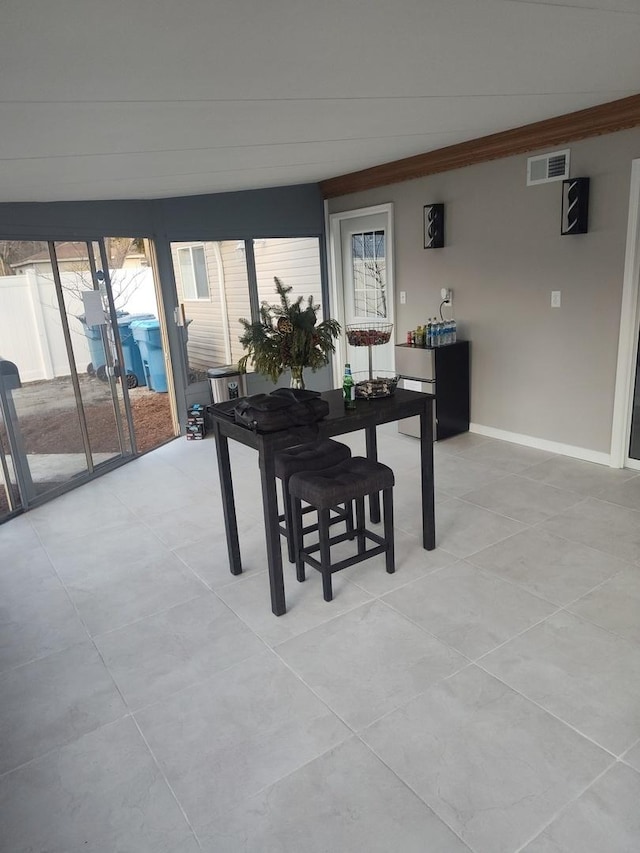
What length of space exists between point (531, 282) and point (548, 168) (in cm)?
83

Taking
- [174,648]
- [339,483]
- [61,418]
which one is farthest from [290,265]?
[174,648]

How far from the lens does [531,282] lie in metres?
4.71

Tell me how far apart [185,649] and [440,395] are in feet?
10.8

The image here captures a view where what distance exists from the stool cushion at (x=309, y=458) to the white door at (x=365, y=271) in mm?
2748

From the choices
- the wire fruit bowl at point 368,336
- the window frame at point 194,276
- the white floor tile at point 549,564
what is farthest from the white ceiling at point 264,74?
the white floor tile at point 549,564

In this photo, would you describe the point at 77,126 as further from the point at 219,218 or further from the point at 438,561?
the point at 219,218

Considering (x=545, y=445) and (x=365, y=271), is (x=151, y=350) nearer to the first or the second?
(x=365, y=271)

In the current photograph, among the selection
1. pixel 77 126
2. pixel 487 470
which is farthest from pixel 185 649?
pixel 487 470

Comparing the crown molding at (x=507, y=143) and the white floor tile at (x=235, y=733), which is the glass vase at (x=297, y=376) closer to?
the white floor tile at (x=235, y=733)

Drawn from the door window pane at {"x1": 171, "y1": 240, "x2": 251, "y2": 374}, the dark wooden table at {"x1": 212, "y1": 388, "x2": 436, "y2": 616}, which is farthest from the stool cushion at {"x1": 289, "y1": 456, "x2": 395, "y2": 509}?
the door window pane at {"x1": 171, "y1": 240, "x2": 251, "y2": 374}

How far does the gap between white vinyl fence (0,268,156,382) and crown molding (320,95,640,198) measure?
296cm

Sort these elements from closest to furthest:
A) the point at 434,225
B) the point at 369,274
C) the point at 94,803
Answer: the point at 94,803 < the point at 434,225 < the point at 369,274

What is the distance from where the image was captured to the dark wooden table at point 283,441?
263 centimetres

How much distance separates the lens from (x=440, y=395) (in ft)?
17.0
